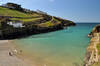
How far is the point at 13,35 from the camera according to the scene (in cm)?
3806

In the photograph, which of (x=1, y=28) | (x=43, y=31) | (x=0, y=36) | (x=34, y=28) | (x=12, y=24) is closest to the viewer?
(x=0, y=36)

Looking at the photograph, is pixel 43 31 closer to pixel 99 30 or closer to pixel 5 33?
pixel 5 33

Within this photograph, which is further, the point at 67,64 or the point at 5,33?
the point at 5,33

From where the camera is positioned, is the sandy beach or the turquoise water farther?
the turquoise water

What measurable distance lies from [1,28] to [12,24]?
6.29 meters

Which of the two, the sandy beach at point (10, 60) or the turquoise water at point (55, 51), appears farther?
the turquoise water at point (55, 51)

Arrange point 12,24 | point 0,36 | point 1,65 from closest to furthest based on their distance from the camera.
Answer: point 1,65 < point 0,36 < point 12,24

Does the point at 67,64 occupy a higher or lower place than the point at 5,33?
lower

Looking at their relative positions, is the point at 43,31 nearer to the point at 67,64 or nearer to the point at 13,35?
the point at 13,35

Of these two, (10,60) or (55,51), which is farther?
(55,51)

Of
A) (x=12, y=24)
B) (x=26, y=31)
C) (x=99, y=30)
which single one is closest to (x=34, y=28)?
(x=26, y=31)

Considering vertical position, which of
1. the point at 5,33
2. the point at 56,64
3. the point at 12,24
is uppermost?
the point at 12,24

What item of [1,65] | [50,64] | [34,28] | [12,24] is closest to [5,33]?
[12,24]

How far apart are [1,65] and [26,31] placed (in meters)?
32.3
